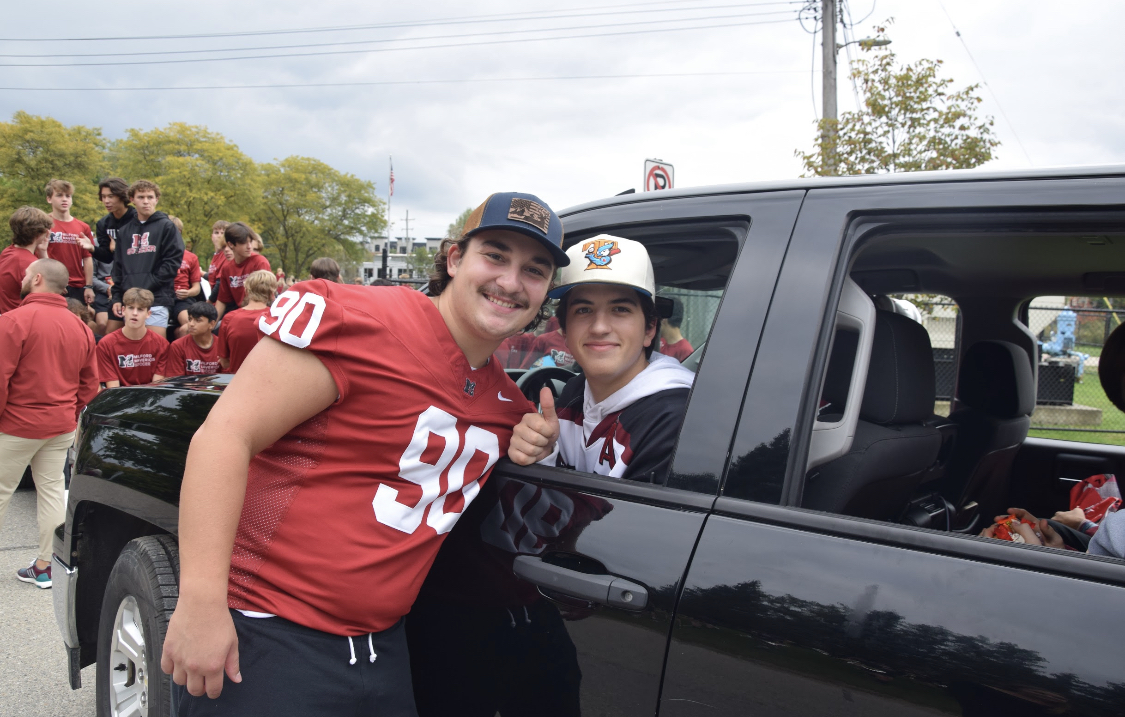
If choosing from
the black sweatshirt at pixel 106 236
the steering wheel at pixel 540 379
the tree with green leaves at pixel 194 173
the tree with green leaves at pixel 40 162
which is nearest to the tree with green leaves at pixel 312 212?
the tree with green leaves at pixel 194 173

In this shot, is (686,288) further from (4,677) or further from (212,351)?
(212,351)

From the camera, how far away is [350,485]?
1416mm

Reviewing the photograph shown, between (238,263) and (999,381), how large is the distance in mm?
6583

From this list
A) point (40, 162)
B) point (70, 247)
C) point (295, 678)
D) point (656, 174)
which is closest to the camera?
point (295, 678)

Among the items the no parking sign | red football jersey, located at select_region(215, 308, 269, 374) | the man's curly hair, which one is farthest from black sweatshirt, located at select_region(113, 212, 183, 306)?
the man's curly hair

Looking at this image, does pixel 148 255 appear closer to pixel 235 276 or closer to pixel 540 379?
pixel 235 276

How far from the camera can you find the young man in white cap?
1.61 meters

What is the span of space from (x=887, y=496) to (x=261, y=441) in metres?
1.63

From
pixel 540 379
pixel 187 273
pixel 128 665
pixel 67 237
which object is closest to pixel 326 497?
pixel 128 665

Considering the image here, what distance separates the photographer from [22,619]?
3537 millimetres

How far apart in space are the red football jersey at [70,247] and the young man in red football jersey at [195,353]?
227 centimetres

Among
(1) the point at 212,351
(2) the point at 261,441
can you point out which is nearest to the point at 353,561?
(2) the point at 261,441

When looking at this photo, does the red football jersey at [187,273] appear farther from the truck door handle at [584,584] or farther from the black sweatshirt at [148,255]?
the truck door handle at [584,584]

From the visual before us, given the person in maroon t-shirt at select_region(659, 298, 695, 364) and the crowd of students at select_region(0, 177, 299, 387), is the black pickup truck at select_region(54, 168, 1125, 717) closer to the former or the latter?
the person in maroon t-shirt at select_region(659, 298, 695, 364)
